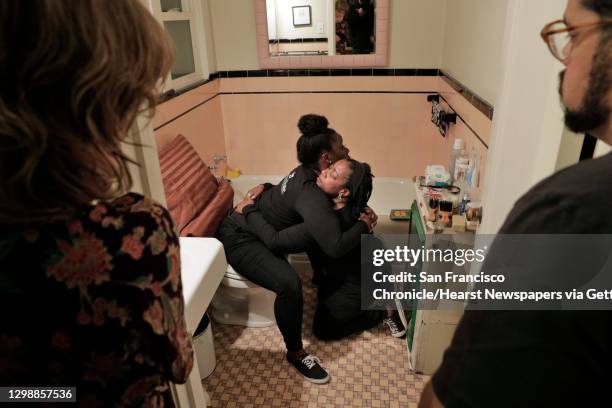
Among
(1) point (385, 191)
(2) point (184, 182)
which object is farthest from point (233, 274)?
(1) point (385, 191)

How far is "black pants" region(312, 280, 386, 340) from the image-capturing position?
1.95m

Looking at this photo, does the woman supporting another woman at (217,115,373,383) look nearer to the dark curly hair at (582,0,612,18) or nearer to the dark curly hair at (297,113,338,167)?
the dark curly hair at (297,113,338,167)

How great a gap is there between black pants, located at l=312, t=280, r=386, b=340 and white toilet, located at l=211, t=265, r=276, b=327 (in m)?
0.24

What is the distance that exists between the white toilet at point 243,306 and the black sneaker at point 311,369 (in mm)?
303

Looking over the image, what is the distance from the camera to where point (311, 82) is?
2791mm

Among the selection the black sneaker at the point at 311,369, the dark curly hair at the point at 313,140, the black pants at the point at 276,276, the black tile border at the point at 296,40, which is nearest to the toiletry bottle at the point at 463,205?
the dark curly hair at the point at 313,140

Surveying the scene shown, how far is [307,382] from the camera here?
1801 mm

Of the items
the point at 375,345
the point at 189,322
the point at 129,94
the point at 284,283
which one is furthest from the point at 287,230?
the point at 129,94

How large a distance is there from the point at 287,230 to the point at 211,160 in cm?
117

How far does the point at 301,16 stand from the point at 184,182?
52.8 inches

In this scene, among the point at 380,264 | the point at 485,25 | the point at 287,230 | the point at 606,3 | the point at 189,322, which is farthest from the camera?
the point at 380,264

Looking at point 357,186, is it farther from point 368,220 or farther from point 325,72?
point 325,72

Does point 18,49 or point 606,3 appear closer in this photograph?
point 18,49

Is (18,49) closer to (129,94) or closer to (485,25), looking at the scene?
(129,94)
